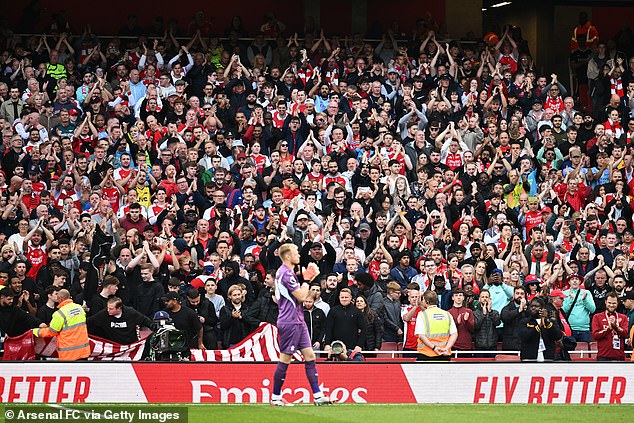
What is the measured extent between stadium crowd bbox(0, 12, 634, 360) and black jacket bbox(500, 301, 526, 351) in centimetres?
4

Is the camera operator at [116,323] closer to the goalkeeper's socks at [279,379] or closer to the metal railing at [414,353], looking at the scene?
the metal railing at [414,353]

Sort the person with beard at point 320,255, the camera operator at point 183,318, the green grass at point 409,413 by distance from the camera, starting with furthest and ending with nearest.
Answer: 1. the person with beard at point 320,255
2. the camera operator at point 183,318
3. the green grass at point 409,413

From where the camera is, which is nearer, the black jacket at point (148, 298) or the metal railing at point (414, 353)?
→ the metal railing at point (414, 353)

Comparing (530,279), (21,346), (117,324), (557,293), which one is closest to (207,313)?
(117,324)

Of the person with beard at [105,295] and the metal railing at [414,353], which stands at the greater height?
the person with beard at [105,295]

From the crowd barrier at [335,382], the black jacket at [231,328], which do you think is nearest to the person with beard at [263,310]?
the black jacket at [231,328]

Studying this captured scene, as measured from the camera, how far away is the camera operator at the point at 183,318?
17422mm

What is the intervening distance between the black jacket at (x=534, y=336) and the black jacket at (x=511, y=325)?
0.11 metres

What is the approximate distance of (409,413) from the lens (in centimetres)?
1402

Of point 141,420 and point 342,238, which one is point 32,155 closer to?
point 342,238

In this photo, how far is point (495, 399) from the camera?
15.5 metres

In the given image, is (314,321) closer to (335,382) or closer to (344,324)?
(344,324)

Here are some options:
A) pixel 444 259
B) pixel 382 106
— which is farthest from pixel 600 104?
pixel 444 259

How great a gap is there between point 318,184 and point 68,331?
6834mm
